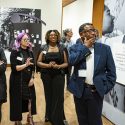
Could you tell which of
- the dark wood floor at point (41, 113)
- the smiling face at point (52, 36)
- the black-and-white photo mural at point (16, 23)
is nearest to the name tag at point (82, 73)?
the smiling face at point (52, 36)

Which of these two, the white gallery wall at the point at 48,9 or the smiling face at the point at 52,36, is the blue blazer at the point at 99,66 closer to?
the smiling face at the point at 52,36

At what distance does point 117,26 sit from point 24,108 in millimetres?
2030

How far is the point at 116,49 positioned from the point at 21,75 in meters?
1.59

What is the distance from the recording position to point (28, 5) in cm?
1180

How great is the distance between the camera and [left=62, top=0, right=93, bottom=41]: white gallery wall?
954cm

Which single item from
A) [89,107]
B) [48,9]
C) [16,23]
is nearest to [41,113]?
[89,107]

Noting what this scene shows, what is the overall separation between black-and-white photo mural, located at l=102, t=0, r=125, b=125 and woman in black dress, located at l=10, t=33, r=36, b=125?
4.52 feet

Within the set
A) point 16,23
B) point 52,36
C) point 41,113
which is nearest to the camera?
point 52,36

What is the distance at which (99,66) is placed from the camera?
9.66ft

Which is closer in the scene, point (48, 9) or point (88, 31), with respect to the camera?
point (88, 31)

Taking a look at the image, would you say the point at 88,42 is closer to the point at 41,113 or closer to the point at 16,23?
the point at 41,113

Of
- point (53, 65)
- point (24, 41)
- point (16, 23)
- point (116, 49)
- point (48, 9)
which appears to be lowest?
point (53, 65)

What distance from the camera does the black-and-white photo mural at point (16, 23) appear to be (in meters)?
11.5

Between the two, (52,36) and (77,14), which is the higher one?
(77,14)
